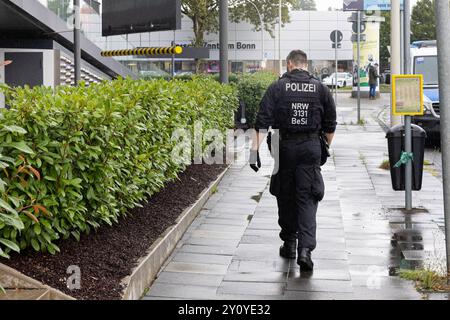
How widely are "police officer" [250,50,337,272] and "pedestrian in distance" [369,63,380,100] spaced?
32.5 meters

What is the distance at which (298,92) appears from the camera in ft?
24.7

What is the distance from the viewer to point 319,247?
8.19 metres

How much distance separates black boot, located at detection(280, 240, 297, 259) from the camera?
25.3 ft

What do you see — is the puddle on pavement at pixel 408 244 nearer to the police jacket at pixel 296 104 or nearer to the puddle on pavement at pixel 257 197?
the police jacket at pixel 296 104

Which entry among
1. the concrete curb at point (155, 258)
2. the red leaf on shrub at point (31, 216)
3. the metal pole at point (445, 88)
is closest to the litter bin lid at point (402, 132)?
the concrete curb at point (155, 258)

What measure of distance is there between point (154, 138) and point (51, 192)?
2.85 meters

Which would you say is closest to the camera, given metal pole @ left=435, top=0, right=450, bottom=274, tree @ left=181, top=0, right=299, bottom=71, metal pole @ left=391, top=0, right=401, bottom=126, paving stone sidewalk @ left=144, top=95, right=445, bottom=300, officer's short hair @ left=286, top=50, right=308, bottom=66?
paving stone sidewalk @ left=144, top=95, right=445, bottom=300

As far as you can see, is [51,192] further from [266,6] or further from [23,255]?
[266,6]

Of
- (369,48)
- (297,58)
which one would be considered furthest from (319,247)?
(369,48)

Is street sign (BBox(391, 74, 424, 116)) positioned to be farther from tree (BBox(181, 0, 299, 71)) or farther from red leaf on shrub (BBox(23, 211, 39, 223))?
tree (BBox(181, 0, 299, 71))

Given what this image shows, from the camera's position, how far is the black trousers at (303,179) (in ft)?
24.4

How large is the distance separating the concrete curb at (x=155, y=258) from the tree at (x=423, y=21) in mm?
69095

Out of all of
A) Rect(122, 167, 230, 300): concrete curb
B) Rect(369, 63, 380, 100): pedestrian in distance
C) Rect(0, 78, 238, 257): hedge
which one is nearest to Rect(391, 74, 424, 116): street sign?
Rect(122, 167, 230, 300): concrete curb
